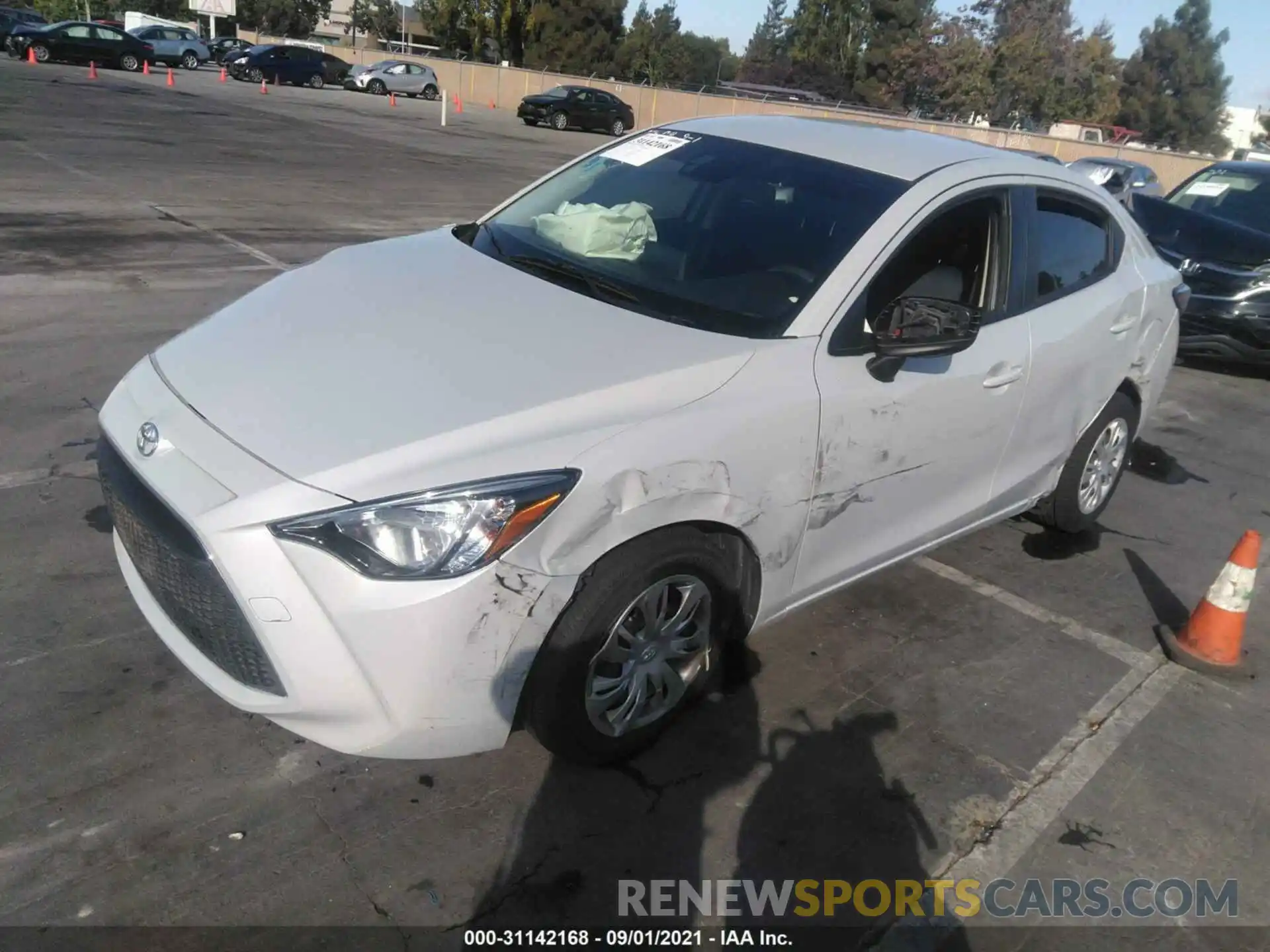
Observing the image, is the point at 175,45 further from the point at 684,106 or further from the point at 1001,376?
the point at 1001,376

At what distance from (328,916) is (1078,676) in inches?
113

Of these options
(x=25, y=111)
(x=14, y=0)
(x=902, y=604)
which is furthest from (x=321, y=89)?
(x=14, y=0)

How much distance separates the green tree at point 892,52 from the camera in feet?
213

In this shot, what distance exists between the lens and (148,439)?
2.73 m


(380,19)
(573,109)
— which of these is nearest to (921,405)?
(573,109)

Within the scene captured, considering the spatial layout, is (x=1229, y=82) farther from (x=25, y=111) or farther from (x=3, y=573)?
(x=3, y=573)

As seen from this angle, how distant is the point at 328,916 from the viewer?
2.50 meters

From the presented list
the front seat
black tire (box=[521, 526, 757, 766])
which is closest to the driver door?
the front seat

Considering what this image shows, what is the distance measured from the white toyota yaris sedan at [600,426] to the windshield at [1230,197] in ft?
22.0

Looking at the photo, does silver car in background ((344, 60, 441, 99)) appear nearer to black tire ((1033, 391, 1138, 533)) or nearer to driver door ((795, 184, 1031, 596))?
black tire ((1033, 391, 1138, 533))

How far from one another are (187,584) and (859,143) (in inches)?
113

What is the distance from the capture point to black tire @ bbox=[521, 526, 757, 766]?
2619mm

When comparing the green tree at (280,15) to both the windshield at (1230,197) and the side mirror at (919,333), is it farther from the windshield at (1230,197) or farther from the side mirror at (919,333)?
the side mirror at (919,333)

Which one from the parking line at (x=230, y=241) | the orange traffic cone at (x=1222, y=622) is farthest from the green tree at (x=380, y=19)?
the orange traffic cone at (x=1222, y=622)
